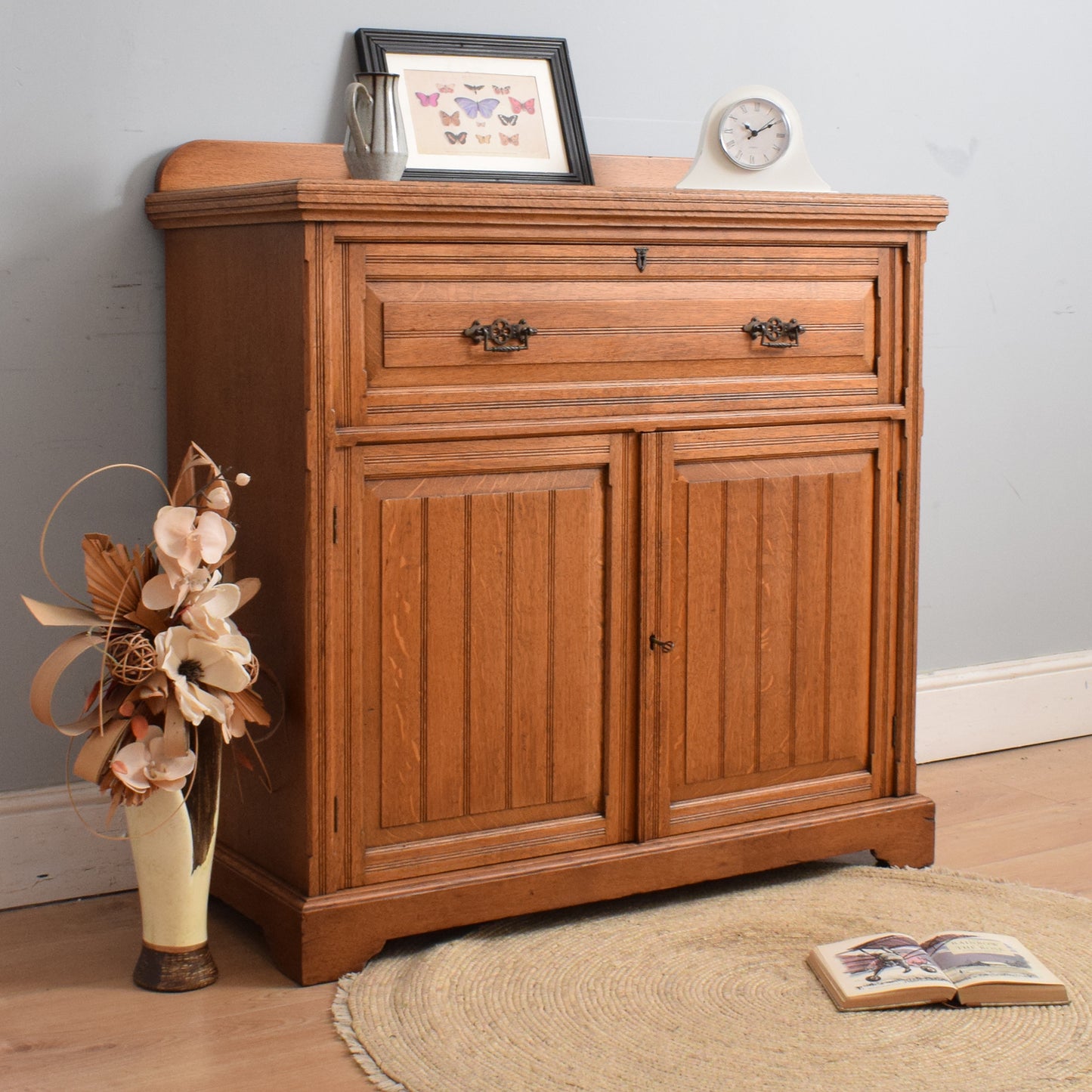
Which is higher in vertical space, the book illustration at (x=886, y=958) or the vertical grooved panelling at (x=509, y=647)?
the vertical grooved panelling at (x=509, y=647)

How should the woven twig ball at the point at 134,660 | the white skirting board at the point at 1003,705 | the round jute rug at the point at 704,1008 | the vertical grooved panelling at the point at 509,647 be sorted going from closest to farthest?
the round jute rug at the point at 704,1008
the woven twig ball at the point at 134,660
the vertical grooved panelling at the point at 509,647
the white skirting board at the point at 1003,705

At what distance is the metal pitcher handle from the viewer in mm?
2143

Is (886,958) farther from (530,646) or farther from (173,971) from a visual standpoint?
(173,971)

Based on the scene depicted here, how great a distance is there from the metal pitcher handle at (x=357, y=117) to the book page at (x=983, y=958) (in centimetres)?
139

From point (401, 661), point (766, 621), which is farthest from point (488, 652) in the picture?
point (766, 621)

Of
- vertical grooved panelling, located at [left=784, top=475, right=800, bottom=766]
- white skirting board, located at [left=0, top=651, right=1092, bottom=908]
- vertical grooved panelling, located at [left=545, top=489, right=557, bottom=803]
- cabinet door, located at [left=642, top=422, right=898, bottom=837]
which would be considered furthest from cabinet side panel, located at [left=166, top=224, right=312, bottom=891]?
white skirting board, located at [left=0, top=651, right=1092, bottom=908]

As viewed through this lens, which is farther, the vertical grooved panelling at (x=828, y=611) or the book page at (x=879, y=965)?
the vertical grooved panelling at (x=828, y=611)

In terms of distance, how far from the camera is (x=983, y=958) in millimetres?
1977

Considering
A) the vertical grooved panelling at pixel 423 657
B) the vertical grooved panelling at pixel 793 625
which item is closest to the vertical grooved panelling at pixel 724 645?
the vertical grooved panelling at pixel 793 625

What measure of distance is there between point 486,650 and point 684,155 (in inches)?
43.8

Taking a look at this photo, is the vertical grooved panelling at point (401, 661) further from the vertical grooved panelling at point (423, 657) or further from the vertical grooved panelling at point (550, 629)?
the vertical grooved panelling at point (550, 629)

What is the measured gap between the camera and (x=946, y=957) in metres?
1.99

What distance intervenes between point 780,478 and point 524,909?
2.47ft

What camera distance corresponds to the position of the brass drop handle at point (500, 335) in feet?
6.61
